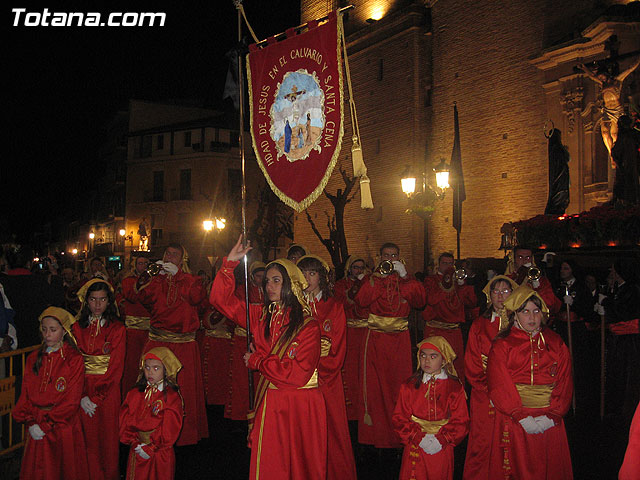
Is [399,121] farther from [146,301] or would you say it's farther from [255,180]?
[255,180]

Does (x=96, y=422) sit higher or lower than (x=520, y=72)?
lower

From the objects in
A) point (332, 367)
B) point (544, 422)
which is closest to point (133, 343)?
point (332, 367)

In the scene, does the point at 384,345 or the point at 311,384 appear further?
the point at 384,345

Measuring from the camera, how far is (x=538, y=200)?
18922 millimetres

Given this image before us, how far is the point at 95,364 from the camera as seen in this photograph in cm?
552

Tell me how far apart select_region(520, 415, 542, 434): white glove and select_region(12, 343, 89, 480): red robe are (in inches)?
142

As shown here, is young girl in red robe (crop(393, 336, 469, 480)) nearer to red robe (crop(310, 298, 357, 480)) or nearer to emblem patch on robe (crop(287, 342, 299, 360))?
red robe (crop(310, 298, 357, 480))

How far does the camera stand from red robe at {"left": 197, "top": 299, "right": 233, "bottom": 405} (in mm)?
9516

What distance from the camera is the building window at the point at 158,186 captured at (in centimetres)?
4572

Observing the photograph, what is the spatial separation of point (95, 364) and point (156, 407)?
941mm

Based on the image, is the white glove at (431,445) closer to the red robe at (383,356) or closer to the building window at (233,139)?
the red robe at (383,356)

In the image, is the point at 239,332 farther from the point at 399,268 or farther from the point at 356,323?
the point at 399,268

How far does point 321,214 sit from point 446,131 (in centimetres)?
841

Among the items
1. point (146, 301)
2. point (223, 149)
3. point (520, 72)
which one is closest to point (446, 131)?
point (520, 72)
